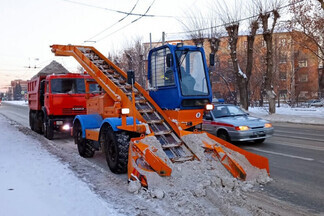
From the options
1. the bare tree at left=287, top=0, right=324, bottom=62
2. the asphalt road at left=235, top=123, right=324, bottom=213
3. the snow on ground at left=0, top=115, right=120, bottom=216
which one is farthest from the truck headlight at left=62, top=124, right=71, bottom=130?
the bare tree at left=287, top=0, right=324, bottom=62

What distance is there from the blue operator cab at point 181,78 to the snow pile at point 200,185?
1.14m

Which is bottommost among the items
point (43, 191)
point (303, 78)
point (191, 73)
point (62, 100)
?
point (43, 191)

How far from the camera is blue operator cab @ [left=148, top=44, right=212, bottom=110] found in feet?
22.8

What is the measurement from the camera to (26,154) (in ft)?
28.7

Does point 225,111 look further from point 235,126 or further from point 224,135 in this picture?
point 235,126

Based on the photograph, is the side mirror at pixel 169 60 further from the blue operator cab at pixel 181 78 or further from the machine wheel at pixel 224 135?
the machine wheel at pixel 224 135

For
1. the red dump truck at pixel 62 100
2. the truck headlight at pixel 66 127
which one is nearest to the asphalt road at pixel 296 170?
the red dump truck at pixel 62 100

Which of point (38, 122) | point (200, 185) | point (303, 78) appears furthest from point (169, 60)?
point (303, 78)

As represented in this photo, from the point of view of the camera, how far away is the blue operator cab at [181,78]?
6.95 meters

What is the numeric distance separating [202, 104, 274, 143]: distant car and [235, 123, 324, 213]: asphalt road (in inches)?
17.8

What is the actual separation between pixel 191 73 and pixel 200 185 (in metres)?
3.02

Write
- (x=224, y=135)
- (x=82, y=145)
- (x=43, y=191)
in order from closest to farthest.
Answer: (x=43, y=191) < (x=82, y=145) < (x=224, y=135)

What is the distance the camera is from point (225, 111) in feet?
36.4

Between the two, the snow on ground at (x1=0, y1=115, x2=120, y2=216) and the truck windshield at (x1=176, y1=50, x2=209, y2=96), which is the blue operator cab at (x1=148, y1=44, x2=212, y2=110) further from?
the snow on ground at (x1=0, y1=115, x2=120, y2=216)
